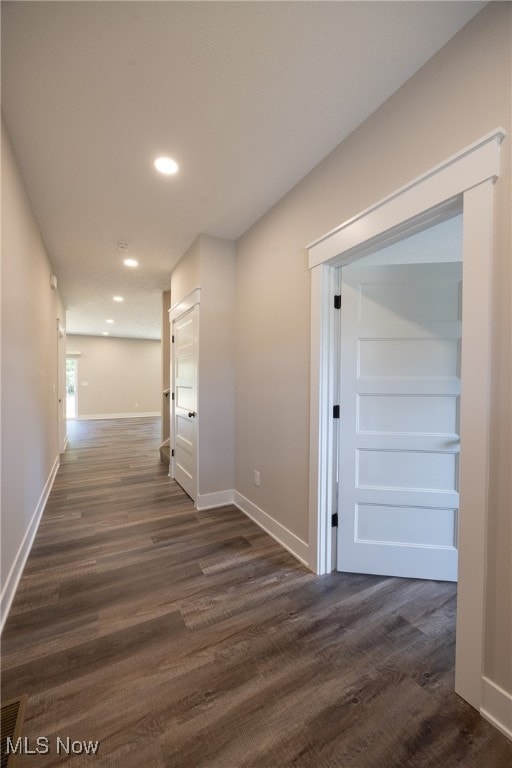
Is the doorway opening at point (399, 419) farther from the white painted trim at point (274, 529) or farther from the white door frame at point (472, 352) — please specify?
the white door frame at point (472, 352)

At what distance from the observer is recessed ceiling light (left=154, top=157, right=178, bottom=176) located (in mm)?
1923

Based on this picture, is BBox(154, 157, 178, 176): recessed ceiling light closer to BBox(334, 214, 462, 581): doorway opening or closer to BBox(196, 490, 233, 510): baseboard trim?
BBox(334, 214, 462, 581): doorway opening

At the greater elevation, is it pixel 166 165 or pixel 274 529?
pixel 166 165

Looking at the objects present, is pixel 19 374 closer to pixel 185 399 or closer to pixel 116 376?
pixel 185 399

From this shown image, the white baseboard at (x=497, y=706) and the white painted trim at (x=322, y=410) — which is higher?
the white painted trim at (x=322, y=410)

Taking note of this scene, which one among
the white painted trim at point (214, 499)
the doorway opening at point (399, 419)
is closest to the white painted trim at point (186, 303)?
the doorway opening at point (399, 419)

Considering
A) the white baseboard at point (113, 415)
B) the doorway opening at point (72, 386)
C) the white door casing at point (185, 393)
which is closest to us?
the white door casing at point (185, 393)

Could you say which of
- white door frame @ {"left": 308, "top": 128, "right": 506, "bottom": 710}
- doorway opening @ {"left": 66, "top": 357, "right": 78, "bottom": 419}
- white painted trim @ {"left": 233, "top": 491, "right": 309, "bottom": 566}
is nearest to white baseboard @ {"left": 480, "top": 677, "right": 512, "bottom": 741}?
white door frame @ {"left": 308, "top": 128, "right": 506, "bottom": 710}

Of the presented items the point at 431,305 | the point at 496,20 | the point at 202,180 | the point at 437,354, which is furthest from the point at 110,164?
the point at 437,354

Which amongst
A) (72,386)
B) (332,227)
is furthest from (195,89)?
(72,386)

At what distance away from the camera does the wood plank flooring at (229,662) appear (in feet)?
3.40

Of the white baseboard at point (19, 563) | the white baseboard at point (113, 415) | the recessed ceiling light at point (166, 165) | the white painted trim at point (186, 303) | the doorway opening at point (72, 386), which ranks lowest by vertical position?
the white baseboard at point (113, 415)

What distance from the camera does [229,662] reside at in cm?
135
